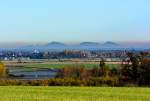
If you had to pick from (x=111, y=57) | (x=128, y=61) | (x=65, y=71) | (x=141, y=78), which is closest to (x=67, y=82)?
(x=141, y=78)

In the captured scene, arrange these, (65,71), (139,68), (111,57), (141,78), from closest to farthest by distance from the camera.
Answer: (141,78) < (139,68) < (65,71) < (111,57)

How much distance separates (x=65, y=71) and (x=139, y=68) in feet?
83.2

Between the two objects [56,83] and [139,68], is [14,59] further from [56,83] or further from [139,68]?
[56,83]

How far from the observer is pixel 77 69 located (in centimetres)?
9319

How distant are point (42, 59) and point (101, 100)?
176 metres

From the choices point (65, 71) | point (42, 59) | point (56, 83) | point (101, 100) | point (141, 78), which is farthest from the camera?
point (42, 59)

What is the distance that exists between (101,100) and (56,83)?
90.3ft

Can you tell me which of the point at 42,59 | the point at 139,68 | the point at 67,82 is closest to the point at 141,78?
the point at 139,68

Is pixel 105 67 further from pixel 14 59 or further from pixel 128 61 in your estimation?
pixel 14 59

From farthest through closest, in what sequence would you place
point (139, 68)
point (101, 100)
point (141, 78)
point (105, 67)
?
point (105, 67), point (139, 68), point (141, 78), point (101, 100)

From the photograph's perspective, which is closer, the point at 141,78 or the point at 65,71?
the point at 141,78

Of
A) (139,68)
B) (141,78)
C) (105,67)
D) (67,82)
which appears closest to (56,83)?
(67,82)

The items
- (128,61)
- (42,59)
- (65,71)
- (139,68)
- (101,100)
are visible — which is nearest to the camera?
(101,100)

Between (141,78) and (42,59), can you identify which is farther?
(42,59)
